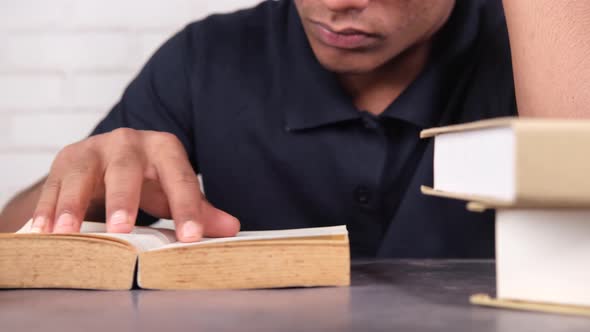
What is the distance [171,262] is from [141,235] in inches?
3.5

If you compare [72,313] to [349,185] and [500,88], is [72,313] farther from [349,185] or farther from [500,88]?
[500,88]

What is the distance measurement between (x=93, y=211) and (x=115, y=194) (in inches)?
8.9

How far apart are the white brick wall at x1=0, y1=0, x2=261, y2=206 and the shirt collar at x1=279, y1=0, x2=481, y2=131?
1.73 ft

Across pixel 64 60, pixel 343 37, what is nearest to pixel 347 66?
pixel 343 37

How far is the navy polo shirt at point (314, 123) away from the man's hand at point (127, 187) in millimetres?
344

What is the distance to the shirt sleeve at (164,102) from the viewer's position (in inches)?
47.6

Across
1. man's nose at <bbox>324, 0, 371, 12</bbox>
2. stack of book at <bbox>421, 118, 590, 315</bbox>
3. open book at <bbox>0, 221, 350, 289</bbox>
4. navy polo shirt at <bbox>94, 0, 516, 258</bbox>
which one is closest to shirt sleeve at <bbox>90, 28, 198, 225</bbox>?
navy polo shirt at <bbox>94, 0, 516, 258</bbox>

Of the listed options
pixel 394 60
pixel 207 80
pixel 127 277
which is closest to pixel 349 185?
pixel 394 60

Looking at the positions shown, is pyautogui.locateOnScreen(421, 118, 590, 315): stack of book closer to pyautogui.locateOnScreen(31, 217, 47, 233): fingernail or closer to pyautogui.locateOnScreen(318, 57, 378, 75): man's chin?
pyautogui.locateOnScreen(31, 217, 47, 233): fingernail

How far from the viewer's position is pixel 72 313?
0.45m

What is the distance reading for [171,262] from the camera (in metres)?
0.52

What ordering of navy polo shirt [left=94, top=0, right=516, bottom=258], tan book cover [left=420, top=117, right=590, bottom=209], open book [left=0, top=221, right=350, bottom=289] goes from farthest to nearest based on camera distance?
1. navy polo shirt [left=94, top=0, right=516, bottom=258]
2. open book [left=0, top=221, right=350, bottom=289]
3. tan book cover [left=420, top=117, right=590, bottom=209]

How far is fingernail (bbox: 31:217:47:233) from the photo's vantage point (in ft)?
2.07

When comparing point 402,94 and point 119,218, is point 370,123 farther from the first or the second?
point 119,218
